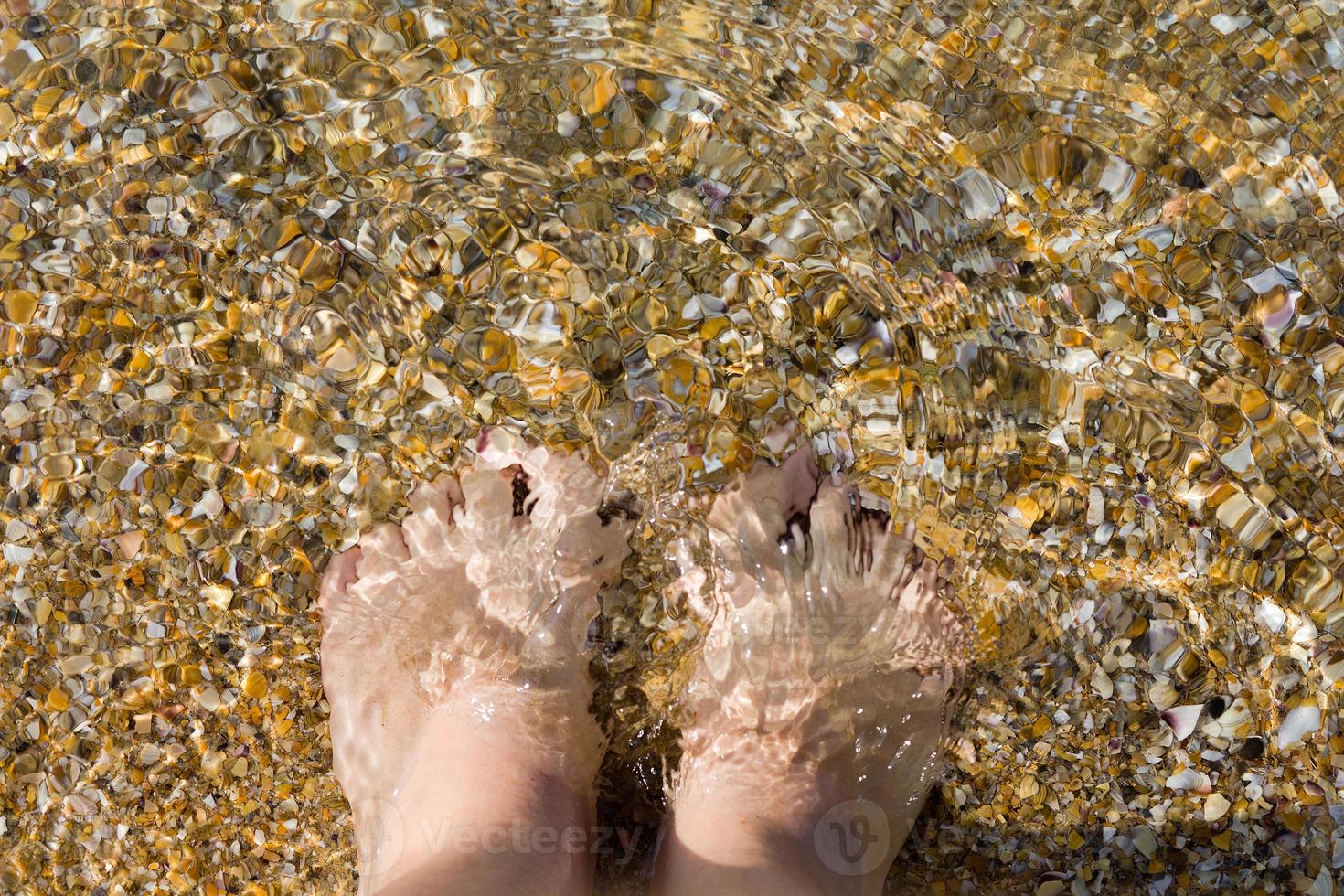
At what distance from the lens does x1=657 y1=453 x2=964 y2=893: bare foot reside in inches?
77.9

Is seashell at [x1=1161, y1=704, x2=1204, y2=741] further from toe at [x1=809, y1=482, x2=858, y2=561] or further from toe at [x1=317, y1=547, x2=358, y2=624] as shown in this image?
toe at [x1=317, y1=547, x2=358, y2=624]

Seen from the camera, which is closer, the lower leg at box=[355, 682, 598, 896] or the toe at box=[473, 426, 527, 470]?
the lower leg at box=[355, 682, 598, 896]

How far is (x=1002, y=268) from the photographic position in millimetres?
2033

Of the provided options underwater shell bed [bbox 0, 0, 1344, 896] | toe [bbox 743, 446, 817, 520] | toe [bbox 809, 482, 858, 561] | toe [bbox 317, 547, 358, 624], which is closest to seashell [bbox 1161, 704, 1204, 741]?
underwater shell bed [bbox 0, 0, 1344, 896]

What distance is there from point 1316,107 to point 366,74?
191cm

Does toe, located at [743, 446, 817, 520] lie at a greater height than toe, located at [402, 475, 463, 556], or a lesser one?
greater

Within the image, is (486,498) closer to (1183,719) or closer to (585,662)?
(585,662)

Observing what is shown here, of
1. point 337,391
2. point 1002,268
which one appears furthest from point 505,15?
point 1002,268

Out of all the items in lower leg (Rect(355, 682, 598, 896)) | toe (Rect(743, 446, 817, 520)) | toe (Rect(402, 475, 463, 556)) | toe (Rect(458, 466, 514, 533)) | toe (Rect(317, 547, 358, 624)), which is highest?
toe (Rect(743, 446, 817, 520))

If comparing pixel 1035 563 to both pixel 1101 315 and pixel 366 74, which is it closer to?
pixel 1101 315

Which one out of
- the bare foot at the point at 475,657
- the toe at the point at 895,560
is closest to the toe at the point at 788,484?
the toe at the point at 895,560

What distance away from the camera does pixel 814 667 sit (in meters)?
2.01

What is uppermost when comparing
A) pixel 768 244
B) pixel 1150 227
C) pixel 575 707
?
pixel 1150 227

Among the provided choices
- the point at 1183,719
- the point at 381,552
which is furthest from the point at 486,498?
the point at 1183,719
